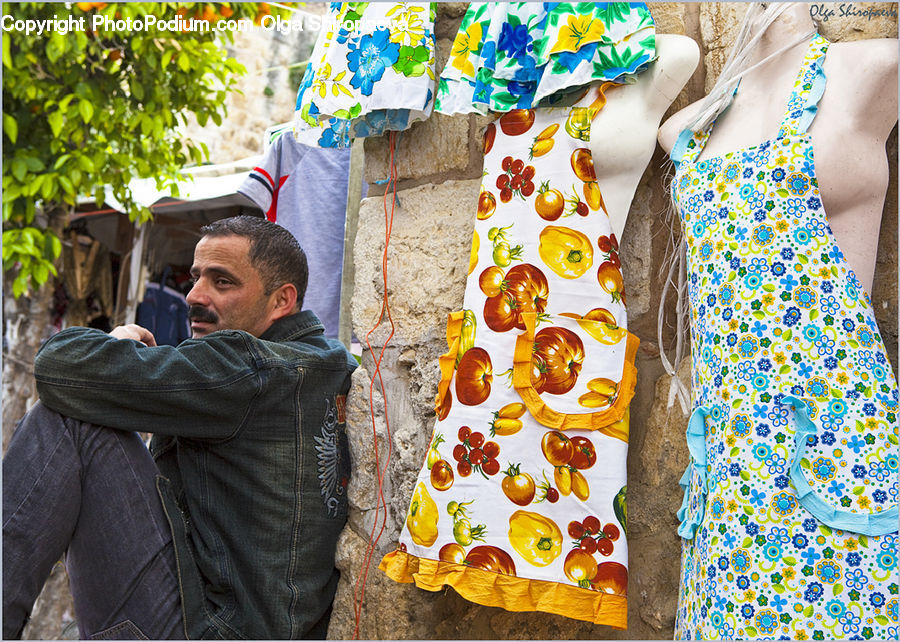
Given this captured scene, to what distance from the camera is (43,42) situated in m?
4.33

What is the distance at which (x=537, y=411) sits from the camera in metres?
1.77

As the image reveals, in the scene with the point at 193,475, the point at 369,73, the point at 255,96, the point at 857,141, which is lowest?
the point at 193,475

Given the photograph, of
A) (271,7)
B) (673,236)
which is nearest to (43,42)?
(271,7)

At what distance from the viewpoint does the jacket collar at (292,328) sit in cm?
221

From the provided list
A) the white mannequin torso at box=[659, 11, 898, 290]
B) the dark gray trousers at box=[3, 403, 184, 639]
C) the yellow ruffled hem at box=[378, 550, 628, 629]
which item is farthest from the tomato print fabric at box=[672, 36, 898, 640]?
the dark gray trousers at box=[3, 403, 184, 639]

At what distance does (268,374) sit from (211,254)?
43 cm

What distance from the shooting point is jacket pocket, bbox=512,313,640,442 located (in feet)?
5.75

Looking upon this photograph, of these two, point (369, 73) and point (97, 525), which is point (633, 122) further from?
point (97, 525)

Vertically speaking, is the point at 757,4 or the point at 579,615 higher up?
the point at 757,4

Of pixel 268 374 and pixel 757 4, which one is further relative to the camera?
pixel 268 374

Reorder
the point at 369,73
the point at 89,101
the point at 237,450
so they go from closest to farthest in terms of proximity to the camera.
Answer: the point at 237,450, the point at 369,73, the point at 89,101

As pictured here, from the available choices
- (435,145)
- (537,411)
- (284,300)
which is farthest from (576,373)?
(284,300)

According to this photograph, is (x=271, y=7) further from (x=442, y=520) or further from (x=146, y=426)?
(x=442, y=520)

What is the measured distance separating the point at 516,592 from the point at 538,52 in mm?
1217
